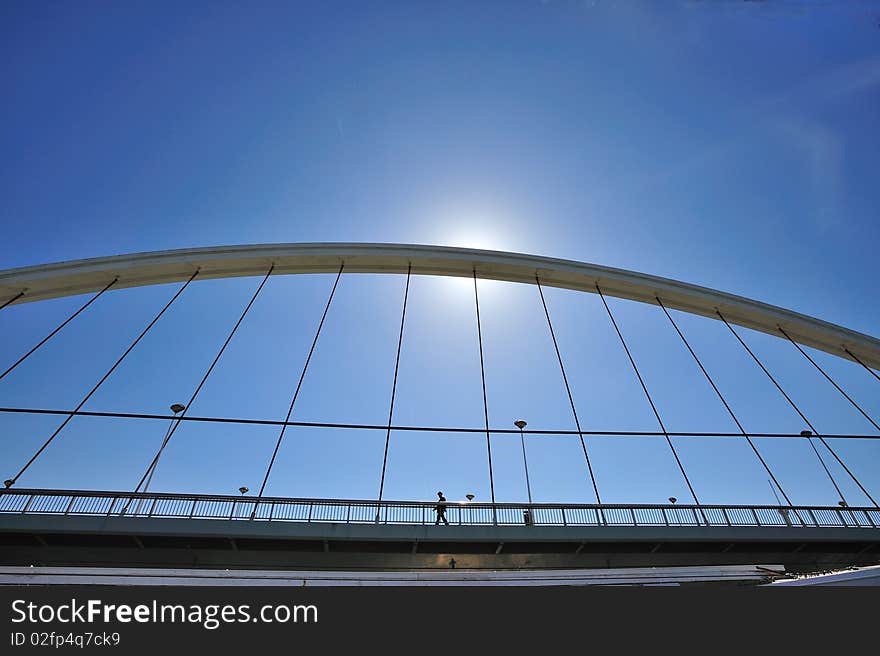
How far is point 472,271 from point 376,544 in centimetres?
1209

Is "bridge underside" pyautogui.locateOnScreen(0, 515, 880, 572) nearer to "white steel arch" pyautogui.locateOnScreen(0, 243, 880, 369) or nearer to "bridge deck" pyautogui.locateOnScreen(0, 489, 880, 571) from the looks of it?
"bridge deck" pyautogui.locateOnScreen(0, 489, 880, 571)

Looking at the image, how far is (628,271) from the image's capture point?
62.1ft

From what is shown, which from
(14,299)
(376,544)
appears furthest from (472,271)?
(14,299)

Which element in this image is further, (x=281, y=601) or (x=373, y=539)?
(x=373, y=539)

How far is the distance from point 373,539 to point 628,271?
1475cm

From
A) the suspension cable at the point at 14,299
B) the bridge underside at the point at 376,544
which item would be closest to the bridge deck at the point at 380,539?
A: the bridge underside at the point at 376,544

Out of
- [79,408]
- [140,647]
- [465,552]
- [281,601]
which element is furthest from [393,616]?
[79,408]

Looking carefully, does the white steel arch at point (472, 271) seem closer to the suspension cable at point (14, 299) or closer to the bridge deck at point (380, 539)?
the suspension cable at point (14, 299)

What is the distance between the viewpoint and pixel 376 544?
10156 millimetres

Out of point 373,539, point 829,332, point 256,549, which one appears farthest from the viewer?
point 829,332

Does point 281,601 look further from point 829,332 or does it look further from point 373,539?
point 829,332

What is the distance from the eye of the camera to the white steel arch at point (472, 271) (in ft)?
54.9

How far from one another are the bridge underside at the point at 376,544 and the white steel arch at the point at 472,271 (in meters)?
9.69

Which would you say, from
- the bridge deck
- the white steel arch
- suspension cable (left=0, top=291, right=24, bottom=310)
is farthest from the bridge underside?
the white steel arch
